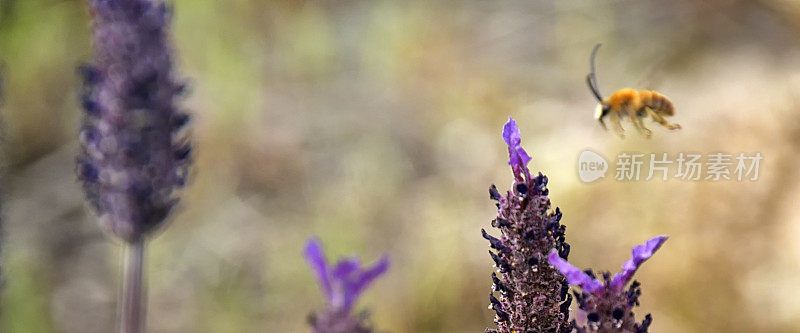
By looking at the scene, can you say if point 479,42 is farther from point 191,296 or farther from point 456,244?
→ point 191,296

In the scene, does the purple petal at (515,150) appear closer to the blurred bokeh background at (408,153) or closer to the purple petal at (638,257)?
the purple petal at (638,257)

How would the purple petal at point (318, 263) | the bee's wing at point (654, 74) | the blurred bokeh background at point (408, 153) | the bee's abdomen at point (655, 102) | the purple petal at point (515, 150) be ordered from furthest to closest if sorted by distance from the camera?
1. the bee's wing at point (654, 74)
2. the blurred bokeh background at point (408, 153)
3. the bee's abdomen at point (655, 102)
4. the purple petal at point (515, 150)
5. the purple petal at point (318, 263)

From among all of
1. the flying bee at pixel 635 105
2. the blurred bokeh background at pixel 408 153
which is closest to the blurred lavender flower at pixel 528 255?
the flying bee at pixel 635 105

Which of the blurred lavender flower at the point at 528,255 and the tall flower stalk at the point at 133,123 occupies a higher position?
the tall flower stalk at the point at 133,123

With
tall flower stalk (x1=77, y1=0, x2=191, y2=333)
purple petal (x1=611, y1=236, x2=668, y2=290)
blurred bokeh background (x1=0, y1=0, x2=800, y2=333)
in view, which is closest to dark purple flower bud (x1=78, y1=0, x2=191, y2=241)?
tall flower stalk (x1=77, y1=0, x2=191, y2=333)

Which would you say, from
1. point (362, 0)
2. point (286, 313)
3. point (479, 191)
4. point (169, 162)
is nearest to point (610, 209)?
point (479, 191)

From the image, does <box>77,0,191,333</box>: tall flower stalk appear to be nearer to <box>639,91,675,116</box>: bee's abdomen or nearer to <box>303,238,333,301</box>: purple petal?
<box>303,238,333,301</box>: purple petal
